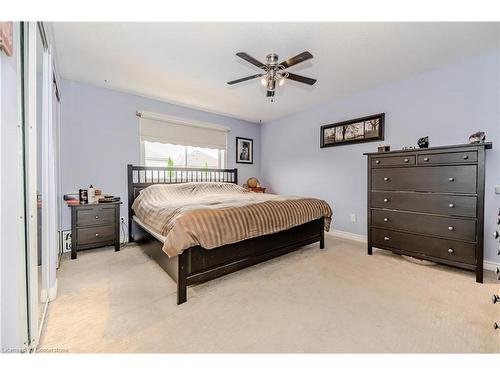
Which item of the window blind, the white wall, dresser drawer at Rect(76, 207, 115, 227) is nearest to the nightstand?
dresser drawer at Rect(76, 207, 115, 227)

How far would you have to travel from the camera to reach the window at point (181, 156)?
4047 millimetres

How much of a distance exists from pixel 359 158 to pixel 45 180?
4.07m

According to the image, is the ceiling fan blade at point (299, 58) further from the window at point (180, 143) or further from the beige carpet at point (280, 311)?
the window at point (180, 143)

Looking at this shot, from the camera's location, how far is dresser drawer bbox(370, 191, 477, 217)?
7.50 ft

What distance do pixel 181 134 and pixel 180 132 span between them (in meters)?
0.04

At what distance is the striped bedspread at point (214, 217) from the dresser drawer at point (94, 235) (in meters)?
0.43

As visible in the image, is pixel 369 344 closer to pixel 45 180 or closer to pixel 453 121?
pixel 45 180

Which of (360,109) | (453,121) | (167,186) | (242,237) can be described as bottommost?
(242,237)

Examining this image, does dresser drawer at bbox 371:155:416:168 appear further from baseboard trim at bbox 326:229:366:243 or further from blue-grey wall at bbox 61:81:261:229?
blue-grey wall at bbox 61:81:261:229

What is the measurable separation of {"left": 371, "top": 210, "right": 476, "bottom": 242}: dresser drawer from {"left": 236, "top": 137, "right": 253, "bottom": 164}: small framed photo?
10.2 feet

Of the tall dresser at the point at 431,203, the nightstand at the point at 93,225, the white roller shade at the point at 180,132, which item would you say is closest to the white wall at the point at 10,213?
the nightstand at the point at 93,225

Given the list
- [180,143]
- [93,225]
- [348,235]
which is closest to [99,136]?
[180,143]

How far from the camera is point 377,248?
318cm
